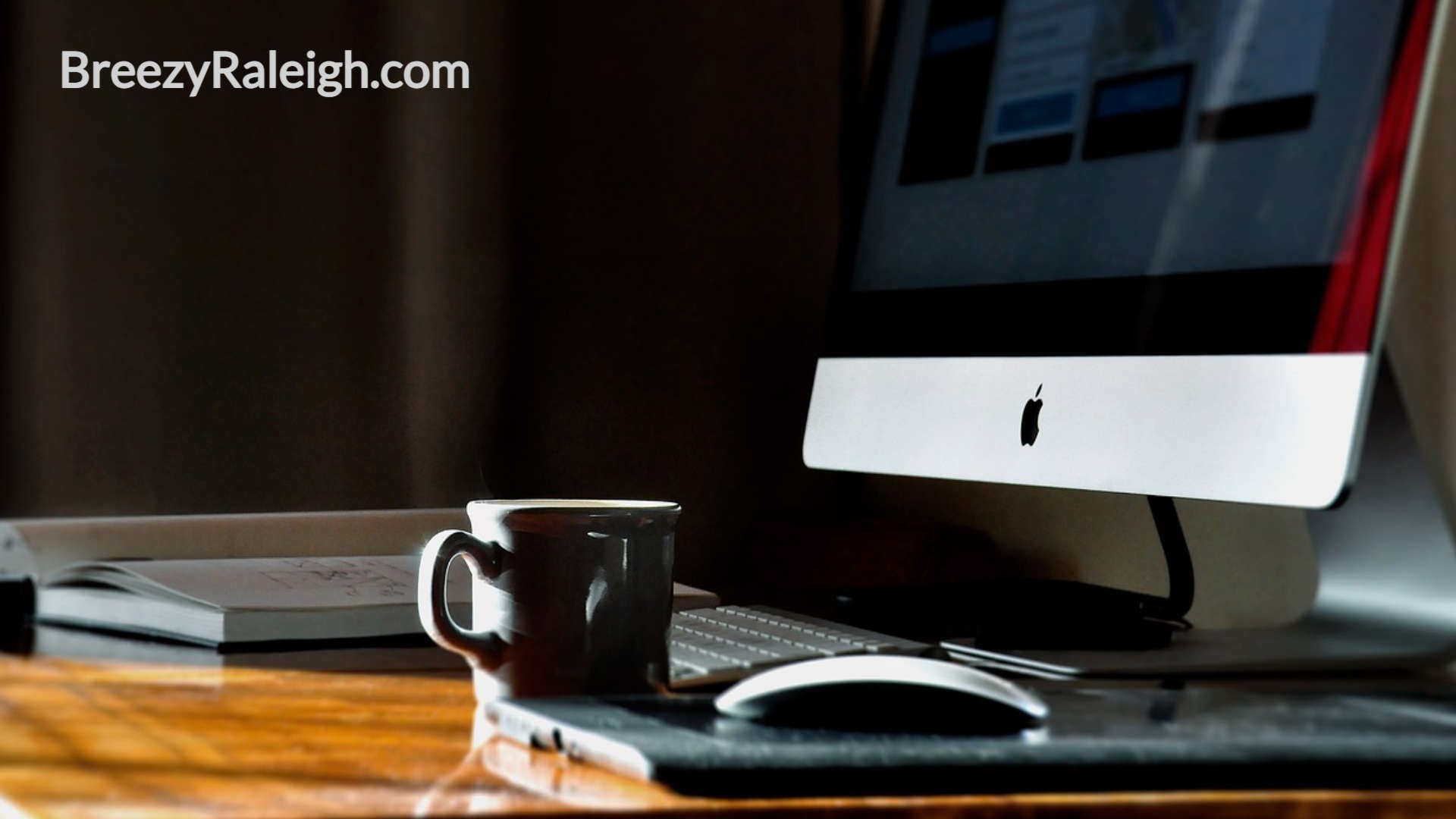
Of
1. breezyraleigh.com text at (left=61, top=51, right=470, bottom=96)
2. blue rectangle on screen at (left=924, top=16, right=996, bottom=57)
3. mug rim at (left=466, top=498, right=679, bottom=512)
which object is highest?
breezyraleigh.com text at (left=61, top=51, right=470, bottom=96)

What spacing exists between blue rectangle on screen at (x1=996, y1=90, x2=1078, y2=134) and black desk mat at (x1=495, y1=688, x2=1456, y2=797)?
463 millimetres

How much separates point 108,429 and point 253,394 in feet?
0.45

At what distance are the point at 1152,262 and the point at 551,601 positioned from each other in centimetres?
39

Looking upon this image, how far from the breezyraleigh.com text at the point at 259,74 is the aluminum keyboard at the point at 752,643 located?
0.88 m

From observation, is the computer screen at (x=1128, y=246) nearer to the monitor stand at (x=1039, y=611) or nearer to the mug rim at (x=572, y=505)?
the monitor stand at (x=1039, y=611)

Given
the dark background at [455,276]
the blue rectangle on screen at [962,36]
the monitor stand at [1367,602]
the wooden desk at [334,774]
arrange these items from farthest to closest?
the dark background at [455,276] < the blue rectangle on screen at [962,36] < the monitor stand at [1367,602] < the wooden desk at [334,774]

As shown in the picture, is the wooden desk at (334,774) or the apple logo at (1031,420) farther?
the apple logo at (1031,420)

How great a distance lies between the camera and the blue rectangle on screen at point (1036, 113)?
89cm

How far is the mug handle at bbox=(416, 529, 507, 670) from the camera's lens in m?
0.58

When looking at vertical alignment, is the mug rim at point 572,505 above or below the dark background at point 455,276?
below

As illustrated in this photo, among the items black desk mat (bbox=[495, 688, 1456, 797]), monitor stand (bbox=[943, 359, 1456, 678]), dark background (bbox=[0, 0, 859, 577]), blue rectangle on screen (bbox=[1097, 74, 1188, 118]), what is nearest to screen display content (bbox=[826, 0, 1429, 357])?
blue rectangle on screen (bbox=[1097, 74, 1188, 118])

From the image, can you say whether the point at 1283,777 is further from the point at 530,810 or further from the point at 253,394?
the point at 253,394

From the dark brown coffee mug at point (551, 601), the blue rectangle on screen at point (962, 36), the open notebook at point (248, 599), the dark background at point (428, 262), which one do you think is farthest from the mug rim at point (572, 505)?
the dark background at point (428, 262)

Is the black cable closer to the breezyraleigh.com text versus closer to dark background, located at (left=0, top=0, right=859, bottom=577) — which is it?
dark background, located at (left=0, top=0, right=859, bottom=577)
